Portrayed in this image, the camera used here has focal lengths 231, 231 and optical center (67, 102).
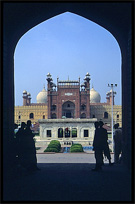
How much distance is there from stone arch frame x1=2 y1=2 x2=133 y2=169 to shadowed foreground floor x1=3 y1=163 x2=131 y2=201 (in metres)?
0.71

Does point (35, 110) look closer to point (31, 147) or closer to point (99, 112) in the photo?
point (99, 112)

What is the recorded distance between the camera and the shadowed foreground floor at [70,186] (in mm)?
3334

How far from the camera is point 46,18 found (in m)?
6.05

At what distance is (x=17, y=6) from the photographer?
4680 millimetres

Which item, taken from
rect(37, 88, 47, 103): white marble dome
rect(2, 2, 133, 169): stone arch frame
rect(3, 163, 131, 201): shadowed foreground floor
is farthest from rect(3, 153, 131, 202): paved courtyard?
rect(37, 88, 47, 103): white marble dome

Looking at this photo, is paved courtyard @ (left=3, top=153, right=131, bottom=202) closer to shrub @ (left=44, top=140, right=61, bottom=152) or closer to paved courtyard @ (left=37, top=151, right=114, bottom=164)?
paved courtyard @ (left=37, top=151, right=114, bottom=164)

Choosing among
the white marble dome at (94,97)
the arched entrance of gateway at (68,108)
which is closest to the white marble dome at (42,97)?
the white marble dome at (94,97)

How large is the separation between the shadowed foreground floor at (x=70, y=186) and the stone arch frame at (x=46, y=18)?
71 centimetres

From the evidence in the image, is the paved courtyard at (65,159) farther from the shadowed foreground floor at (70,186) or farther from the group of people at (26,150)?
the shadowed foreground floor at (70,186)

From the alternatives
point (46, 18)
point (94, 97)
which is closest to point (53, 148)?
point (46, 18)

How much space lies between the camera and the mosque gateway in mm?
22688

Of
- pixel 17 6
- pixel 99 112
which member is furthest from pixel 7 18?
pixel 99 112

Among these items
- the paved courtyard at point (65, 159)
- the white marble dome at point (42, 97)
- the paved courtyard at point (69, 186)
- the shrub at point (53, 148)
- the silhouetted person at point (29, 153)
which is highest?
the white marble dome at point (42, 97)

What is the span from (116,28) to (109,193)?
12.9 ft
